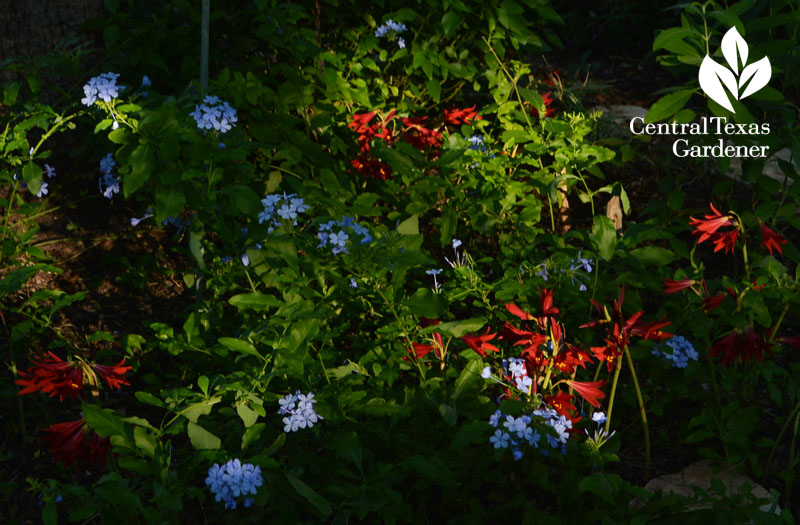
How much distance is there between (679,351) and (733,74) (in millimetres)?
1070

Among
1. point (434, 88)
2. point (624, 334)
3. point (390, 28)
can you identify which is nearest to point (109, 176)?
point (390, 28)

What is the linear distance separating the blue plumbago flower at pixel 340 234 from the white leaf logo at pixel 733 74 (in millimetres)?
1257

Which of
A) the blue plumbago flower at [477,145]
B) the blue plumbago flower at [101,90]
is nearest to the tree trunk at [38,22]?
the blue plumbago flower at [101,90]

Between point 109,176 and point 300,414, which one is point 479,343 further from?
point 109,176

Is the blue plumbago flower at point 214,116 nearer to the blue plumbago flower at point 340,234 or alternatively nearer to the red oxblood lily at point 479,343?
the blue plumbago flower at point 340,234

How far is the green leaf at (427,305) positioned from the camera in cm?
212

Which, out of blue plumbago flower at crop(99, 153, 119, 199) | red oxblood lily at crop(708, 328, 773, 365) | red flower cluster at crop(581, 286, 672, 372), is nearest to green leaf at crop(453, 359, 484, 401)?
red flower cluster at crop(581, 286, 672, 372)

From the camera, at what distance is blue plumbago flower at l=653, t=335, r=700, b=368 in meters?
2.21

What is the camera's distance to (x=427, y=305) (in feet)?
7.01

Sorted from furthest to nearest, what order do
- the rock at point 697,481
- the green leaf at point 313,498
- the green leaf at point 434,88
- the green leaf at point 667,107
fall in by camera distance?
the green leaf at point 434,88
the green leaf at point 667,107
the rock at point 697,481
the green leaf at point 313,498

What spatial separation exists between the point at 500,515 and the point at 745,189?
2.45 m

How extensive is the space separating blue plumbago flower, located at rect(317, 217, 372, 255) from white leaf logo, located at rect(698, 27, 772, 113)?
4.12ft

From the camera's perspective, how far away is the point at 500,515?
2109mm

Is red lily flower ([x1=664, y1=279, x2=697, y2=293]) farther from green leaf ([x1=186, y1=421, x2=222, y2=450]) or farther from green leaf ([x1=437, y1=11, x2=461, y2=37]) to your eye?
green leaf ([x1=437, y1=11, x2=461, y2=37])
